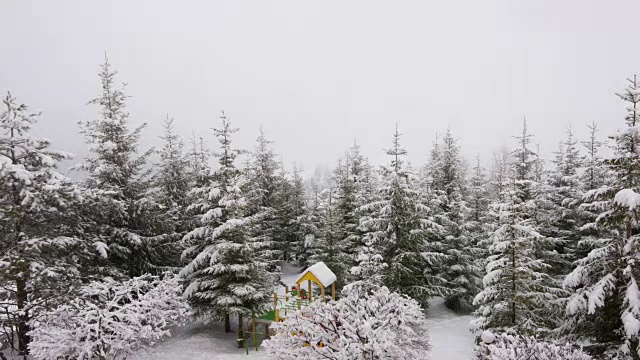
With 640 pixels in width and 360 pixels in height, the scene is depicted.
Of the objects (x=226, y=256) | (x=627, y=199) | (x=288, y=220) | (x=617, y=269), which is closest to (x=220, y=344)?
(x=226, y=256)

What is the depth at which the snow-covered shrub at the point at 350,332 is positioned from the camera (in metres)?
10.9

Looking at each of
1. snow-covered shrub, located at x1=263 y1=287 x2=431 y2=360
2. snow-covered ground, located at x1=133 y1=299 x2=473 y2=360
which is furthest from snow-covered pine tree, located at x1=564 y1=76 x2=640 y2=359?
snow-covered ground, located at x1=133 y1=299 x2=473 y2=360

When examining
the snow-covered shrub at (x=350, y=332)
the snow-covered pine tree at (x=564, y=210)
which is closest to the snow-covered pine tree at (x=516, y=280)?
the snow-covered shrub at (x=350, y=332)

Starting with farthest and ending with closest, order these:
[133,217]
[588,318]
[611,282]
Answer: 1. [133,217]
2. [588,318]
3. [611,282]

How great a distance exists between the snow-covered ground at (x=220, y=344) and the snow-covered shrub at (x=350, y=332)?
6.81 m

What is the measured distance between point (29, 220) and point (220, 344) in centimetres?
1068

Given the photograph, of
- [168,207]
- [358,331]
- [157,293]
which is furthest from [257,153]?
[358,331]

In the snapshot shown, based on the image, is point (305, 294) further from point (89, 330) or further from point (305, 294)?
point (89, 330)

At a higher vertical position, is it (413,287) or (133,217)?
(133,217)

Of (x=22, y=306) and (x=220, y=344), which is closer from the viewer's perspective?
(x=22, y=306)

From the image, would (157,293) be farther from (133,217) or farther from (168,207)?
(168,207)

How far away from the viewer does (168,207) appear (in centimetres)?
2697

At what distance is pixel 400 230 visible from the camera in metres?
24.4

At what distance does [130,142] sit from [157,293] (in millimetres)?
9732
